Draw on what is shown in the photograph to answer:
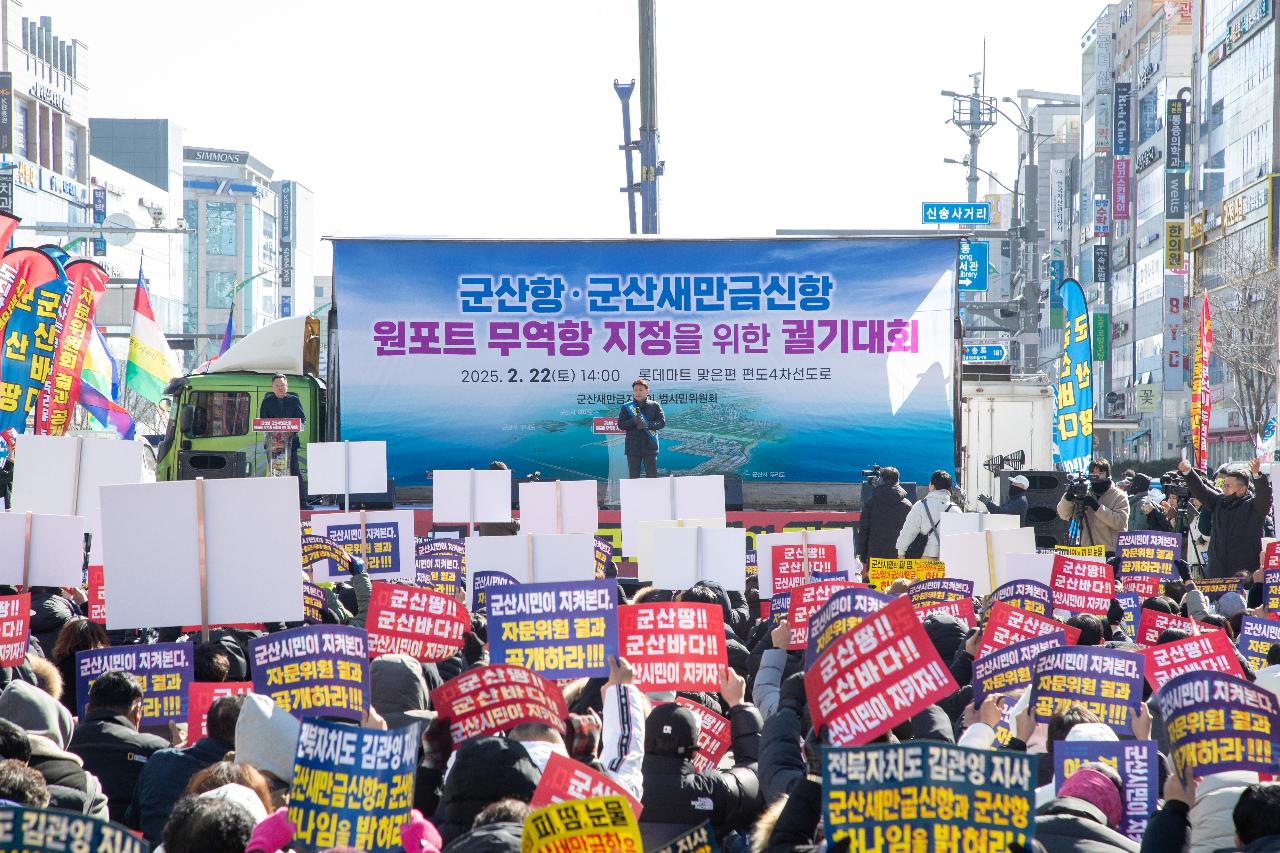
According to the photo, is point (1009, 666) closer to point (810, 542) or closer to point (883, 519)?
point (810, 542)

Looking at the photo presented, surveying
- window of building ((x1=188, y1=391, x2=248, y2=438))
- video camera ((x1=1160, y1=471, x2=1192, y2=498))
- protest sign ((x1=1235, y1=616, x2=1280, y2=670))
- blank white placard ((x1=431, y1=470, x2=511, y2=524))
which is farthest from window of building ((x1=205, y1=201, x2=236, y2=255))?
protest sign ((x1=1235, y1=616, x2=1280, y2=670))

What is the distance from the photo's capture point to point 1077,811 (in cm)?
454

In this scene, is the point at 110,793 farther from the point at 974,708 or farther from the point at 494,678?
the point at 974,708

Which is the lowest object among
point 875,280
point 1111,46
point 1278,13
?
point 875,280

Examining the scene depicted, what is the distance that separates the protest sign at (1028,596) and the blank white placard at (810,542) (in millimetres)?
2378

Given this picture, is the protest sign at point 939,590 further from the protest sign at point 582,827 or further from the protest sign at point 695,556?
the protest sign at point 582,827

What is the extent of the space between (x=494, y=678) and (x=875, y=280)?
15.1m

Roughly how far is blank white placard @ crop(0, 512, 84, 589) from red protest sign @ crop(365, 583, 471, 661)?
3.11 m

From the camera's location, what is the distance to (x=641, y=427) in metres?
18.7

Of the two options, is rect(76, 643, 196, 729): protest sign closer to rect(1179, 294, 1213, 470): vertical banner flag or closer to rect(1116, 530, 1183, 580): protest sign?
rect(1116, 530, 1183, 580): protest sign

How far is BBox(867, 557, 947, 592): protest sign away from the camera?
1207 cm

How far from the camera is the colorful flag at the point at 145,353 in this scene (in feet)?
80.8

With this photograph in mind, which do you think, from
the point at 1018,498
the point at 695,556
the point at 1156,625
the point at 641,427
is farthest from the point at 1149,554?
the point at 641,427

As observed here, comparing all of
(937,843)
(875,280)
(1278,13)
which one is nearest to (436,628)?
(937,843)
